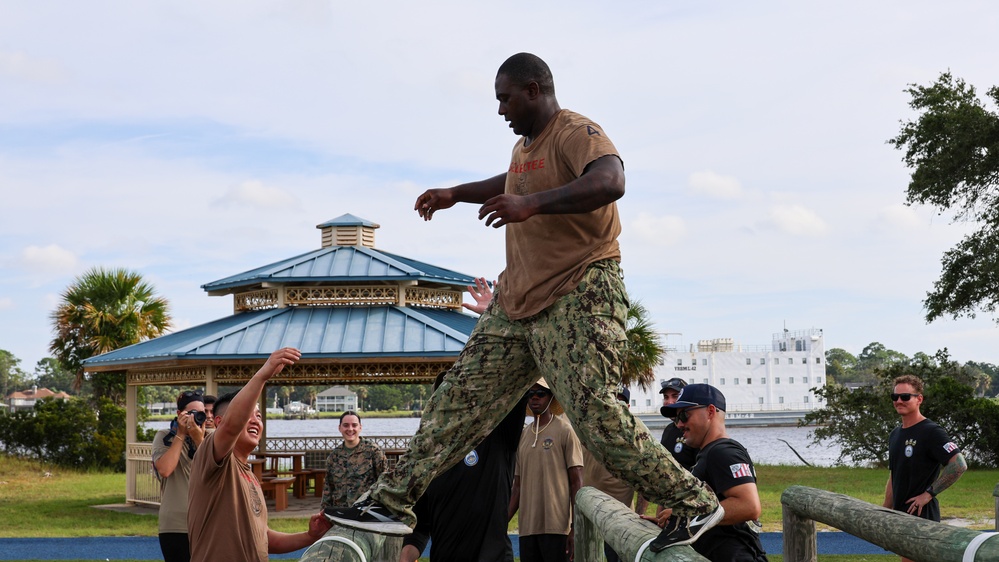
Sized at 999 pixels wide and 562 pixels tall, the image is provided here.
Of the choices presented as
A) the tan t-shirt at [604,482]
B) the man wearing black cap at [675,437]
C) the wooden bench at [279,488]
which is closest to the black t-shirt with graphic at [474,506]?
the man wearing black cap at [675,437]

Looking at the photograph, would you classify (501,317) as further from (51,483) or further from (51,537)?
(51,483)

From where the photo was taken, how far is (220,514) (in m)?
4.92

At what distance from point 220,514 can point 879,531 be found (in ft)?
9.71

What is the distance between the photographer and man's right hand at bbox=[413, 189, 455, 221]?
166 inches

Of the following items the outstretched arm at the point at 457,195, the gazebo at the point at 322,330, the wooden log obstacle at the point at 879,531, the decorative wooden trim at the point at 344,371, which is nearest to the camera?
the wooden log obstacle at the point at 879,531

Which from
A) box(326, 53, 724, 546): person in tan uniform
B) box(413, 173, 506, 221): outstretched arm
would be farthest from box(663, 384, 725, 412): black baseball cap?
box(413, 173, 506, 221): outstretched arm

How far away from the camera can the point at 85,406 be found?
109 ft

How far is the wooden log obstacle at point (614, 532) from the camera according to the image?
3398 mm

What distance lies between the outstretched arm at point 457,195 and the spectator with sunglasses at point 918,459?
467cm

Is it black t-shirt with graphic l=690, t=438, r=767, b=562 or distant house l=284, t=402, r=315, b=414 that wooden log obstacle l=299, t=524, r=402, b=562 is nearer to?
black t-shirt with graphic l=690, t=438, r=767, b=562

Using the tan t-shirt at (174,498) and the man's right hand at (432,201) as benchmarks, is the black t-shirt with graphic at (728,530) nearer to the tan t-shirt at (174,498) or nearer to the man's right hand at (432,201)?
the man's right hand at (432,201)

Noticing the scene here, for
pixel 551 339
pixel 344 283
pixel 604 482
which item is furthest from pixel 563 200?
pixel 344 283

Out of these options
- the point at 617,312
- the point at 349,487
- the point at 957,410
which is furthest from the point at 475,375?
the point at 957,410

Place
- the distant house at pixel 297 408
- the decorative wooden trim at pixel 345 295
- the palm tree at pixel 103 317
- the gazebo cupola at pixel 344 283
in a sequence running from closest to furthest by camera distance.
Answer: the gazebo cupola at pixel 344 283 < the decorative wooden trim at pixel 345 295 < the palm tree at pixel 103 317 < the distant house at pixel 297 408
